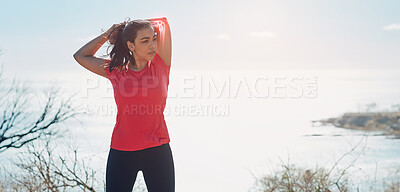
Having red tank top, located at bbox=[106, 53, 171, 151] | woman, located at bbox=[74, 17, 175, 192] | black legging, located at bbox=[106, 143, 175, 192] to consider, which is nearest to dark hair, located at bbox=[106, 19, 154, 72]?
woman, located at bbox=[74, 17, 175, 192]

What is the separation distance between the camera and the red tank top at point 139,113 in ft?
6.59

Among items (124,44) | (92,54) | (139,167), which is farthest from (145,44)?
(139,167)

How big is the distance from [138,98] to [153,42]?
0.34m

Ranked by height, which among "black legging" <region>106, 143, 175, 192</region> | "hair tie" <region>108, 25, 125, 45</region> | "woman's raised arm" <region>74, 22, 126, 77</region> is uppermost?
"hair tie" <region>108, 25, 125, 45</region>

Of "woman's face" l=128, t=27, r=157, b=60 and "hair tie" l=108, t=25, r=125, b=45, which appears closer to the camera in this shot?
"woman's face" l=128, t=27, r=157, b=60

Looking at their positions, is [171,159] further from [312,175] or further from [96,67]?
[312,175]

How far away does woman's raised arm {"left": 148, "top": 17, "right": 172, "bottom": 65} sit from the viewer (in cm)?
219

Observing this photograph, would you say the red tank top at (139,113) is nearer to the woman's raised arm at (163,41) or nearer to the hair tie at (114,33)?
the woman's raised arm at (163,41)

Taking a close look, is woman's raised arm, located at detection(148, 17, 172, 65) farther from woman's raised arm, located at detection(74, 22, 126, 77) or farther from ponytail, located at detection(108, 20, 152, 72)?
woman's raised arm, located at detection(74, 22, 126, 77)

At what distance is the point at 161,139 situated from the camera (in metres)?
2.04

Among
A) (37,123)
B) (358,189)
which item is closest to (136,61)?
(358,189)

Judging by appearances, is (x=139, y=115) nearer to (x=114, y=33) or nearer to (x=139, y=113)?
(x=139, y=113)

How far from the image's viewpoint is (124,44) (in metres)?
2.14

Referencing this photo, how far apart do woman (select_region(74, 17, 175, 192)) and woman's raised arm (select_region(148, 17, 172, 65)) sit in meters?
0.04
